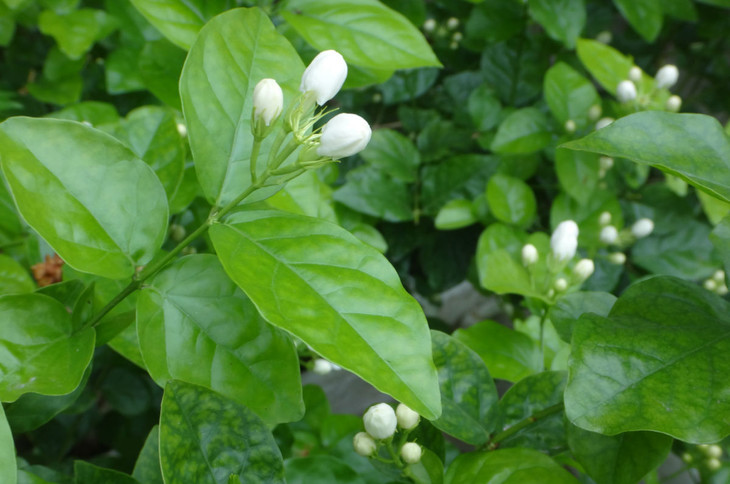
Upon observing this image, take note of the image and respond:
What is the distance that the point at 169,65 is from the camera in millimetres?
787

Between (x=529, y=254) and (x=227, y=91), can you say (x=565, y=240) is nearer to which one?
(x=529, y=254)

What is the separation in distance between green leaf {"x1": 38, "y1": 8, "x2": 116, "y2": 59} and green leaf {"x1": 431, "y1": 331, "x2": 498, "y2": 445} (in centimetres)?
73

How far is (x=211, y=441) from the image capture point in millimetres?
449

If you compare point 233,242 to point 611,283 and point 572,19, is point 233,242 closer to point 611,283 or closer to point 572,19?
point 611,283

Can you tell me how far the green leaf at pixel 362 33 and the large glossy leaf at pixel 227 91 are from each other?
17 cm

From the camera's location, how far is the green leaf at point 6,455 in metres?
0.34

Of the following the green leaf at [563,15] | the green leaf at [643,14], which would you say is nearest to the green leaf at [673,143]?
the green leaf at [563,15]

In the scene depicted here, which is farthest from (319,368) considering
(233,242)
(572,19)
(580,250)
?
(572,19)

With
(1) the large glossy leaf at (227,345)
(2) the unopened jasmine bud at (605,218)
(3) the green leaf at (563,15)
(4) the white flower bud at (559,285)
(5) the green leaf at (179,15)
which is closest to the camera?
(1) the large glossy leaf at (227,345)

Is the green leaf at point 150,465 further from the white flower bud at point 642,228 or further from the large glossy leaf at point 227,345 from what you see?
the white flower bud at point 642,228

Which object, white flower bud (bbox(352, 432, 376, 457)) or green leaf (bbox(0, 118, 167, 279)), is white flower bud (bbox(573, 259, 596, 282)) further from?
green leaf (bbox(0, 118, 167, 279))

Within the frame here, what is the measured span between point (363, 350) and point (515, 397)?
0.89 feet

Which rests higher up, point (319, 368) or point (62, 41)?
point (62, 41)

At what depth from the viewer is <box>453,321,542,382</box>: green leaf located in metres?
0.70
